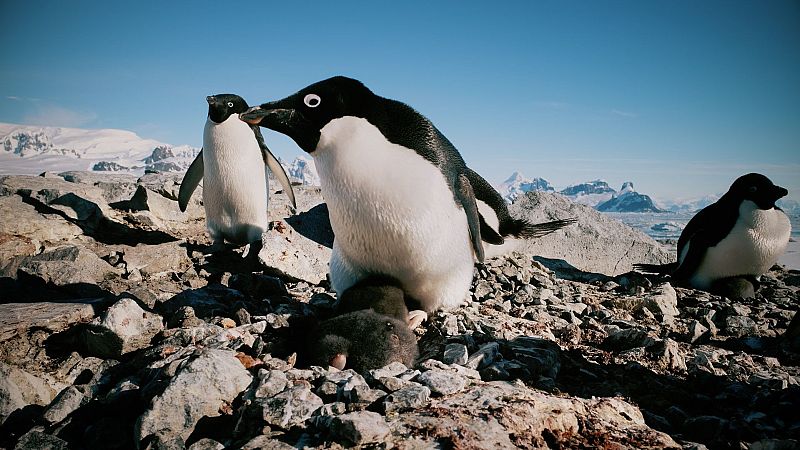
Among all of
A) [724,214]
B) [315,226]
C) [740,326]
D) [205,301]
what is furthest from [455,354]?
[724,214]

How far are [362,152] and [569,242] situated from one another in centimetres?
514

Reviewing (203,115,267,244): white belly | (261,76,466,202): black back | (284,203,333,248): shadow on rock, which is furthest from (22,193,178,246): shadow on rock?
(261,76,466,202): black back

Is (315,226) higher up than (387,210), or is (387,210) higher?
(387,210)

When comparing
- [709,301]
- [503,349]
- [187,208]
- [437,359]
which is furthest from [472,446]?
[187,208]

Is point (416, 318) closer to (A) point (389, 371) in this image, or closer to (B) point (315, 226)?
(A) point (389, 371)

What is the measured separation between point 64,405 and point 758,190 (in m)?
6.20

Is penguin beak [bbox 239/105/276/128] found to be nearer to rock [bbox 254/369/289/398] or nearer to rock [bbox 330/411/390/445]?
rock [bbox 254/369/289/398]

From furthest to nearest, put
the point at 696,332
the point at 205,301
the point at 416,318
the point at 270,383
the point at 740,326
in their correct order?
the point at 740,326, the point at 696,332, the point at 205,301, the point at 416,318, the point at 270,383

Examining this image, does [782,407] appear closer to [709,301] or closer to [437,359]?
[437,359]

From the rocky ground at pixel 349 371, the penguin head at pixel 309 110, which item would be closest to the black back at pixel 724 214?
the rocky ground at pixel 349 371

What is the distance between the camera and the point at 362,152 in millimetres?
2328

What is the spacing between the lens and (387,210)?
7.79 ft

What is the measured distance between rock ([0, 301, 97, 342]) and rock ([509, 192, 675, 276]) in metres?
4.99

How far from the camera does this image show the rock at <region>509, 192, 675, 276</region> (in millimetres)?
6438
